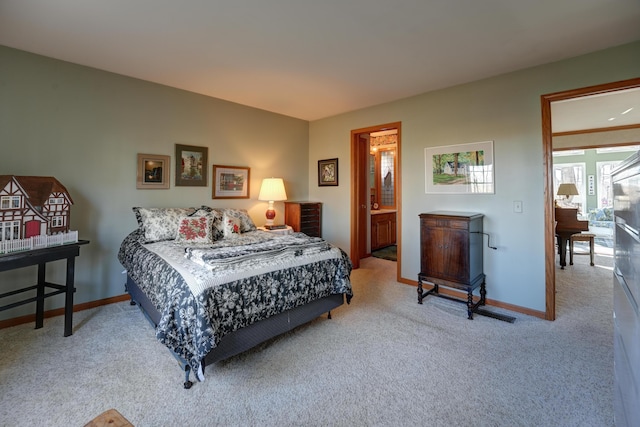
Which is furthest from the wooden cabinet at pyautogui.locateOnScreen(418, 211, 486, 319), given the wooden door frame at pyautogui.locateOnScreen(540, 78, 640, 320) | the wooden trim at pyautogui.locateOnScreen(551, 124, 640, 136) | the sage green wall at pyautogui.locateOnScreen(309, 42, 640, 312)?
the wooden trim at pyautogui.locateOnScreen(551, 124, 640, 136)

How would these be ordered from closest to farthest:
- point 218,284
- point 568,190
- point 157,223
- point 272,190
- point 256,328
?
point 218,284 < point 256,328 < point 157,223 < point 272,190 < point 568,190

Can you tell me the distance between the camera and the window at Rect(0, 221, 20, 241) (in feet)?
6.85

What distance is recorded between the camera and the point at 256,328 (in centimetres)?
210

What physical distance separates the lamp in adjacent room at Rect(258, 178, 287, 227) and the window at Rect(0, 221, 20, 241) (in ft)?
8.29

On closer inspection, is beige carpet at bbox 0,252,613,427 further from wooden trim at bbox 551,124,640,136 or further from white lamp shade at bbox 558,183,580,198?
wooden trim at bbox 551,124,640,136

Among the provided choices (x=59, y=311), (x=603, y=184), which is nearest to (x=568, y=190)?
(x=603, y=184)

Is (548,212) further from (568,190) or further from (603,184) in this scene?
(603,184)

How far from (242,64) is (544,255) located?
3583 mm

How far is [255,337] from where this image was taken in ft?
6.91

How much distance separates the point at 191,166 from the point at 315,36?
228cm

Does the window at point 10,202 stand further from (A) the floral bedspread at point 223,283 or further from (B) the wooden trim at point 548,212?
(B) the wooden trim at point 548,212

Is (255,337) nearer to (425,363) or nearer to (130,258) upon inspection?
(425,363)

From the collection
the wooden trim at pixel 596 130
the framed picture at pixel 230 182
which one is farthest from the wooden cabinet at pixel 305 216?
the wooden trim at pixel 596 130

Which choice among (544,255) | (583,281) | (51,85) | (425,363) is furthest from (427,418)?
(51,85)
